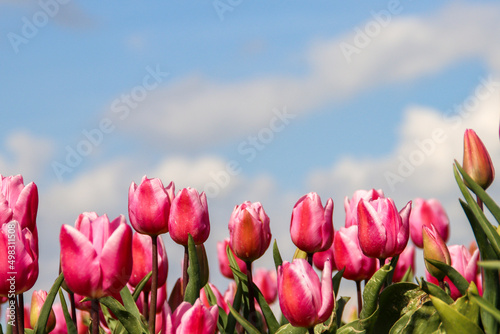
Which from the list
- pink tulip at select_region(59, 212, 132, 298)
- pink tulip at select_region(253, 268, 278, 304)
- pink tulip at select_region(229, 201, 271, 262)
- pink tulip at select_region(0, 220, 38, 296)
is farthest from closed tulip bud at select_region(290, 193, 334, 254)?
pink tulip at select_region(253, 268, 278, 304)

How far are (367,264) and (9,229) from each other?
1.54m

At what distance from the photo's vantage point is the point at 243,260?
102 inches

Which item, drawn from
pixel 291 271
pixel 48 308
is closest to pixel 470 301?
pixel 291 271

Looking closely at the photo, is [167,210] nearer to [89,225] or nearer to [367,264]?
[89,225]

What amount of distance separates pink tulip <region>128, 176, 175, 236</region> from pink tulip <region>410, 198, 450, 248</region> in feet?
6.08

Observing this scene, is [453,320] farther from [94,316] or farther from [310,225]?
[94,316]

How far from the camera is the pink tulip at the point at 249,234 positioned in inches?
100

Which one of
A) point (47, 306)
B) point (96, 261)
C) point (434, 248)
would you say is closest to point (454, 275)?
point (434, 248)

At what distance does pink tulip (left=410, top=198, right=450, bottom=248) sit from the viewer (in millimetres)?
3730

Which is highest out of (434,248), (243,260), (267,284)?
(243,260)

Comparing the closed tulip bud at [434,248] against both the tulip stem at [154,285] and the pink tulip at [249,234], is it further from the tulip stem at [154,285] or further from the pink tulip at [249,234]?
the tulip stem at [154,285]

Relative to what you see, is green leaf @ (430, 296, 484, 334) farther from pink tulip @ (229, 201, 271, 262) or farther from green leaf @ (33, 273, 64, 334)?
green leaf @ (33, 273, 64, 334)

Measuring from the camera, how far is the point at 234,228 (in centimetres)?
259

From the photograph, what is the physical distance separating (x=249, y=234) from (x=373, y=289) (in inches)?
22.1
